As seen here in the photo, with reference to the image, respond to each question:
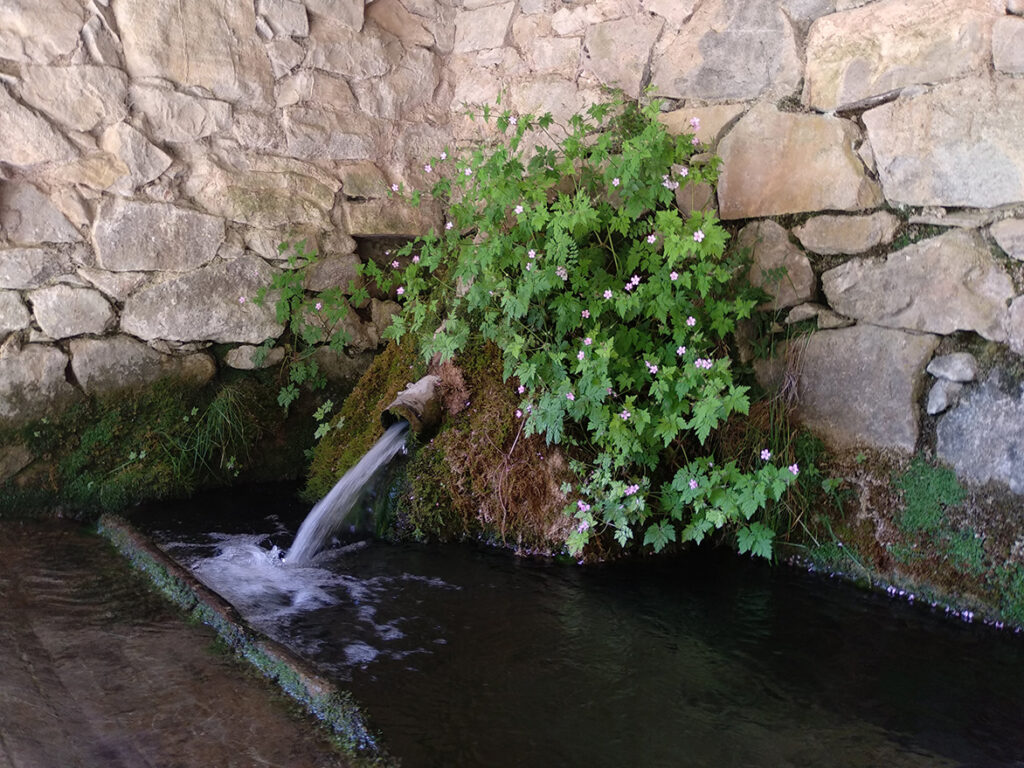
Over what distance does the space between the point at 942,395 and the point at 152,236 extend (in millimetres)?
3294

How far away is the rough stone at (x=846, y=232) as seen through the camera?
10.8 feet

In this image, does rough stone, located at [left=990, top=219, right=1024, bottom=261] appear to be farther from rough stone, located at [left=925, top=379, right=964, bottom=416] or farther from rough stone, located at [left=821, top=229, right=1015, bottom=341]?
rough stone, located at [left=925, top=379, right=964, bottom=416]

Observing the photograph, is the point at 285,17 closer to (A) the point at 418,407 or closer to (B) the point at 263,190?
(B) the point at 263,190

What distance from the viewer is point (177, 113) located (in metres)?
3.96

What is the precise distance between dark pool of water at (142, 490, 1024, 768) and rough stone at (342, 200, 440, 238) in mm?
1665

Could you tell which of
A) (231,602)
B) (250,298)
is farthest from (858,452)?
(250,298)

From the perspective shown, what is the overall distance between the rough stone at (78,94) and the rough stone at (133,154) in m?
0.06

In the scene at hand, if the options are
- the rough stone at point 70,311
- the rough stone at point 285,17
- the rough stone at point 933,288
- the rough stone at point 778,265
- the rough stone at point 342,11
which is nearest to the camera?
the rough stone at point 933,288

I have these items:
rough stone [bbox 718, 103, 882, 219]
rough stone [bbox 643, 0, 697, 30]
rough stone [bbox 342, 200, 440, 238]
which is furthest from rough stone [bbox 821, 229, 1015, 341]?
rough stone [bbox 342, 200, 440, 238]

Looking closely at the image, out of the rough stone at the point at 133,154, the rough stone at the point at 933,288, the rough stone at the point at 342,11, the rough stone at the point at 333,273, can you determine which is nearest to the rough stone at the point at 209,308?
the rough stone at the point at 333,273

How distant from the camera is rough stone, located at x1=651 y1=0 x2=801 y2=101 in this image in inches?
141

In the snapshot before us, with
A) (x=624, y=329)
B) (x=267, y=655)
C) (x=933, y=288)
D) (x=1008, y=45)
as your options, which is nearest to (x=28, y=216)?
(x=267, y=655)

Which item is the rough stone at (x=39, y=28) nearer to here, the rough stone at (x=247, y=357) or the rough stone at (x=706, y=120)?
the rough stone at (x=247, y=357)

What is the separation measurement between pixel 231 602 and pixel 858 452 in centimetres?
232
